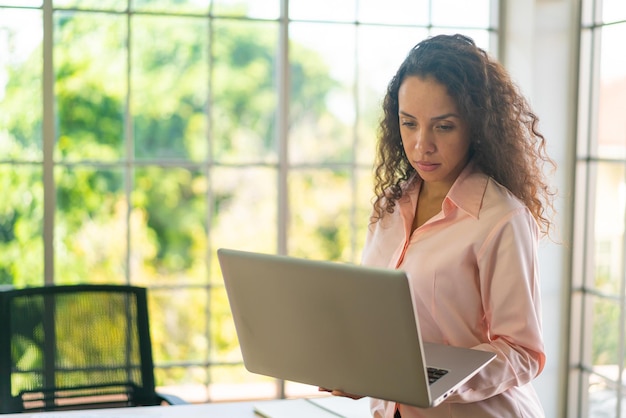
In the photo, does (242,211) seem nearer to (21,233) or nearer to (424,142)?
(21,233)

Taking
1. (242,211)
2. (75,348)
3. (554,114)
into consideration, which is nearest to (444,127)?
(75,348)

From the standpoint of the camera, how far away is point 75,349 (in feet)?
8.49

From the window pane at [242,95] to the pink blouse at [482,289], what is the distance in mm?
5676

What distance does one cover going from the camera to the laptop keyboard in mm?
1509

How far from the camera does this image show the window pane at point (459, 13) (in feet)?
11.7

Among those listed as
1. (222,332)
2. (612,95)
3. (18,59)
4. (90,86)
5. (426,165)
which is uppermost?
(90,86)

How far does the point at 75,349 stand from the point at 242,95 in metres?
5.28

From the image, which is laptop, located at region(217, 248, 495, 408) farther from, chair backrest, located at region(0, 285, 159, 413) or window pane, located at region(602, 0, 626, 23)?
window pane, located at region(602, 0, 626, 23)

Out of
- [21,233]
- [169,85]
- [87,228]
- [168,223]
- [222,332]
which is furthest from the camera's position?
[168,223]

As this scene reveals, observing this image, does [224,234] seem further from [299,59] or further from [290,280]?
[290,280]

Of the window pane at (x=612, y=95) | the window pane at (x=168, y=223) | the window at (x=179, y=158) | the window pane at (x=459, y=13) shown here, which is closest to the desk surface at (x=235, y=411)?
the window pane at (x=612, y=95)

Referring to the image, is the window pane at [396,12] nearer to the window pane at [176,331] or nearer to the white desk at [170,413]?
the white desk at [170,413]

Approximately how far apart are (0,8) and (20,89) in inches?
76.4

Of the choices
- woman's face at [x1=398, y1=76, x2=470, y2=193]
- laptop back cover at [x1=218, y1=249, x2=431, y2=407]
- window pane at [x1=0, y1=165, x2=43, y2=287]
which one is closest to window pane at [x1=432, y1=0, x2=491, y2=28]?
woman's face at [x1=398, y1=76, x2=470, y2=193]
